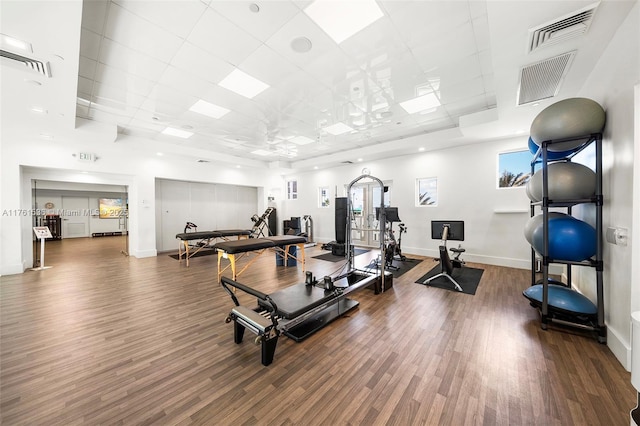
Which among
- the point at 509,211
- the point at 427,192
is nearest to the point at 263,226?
the point at 427,192

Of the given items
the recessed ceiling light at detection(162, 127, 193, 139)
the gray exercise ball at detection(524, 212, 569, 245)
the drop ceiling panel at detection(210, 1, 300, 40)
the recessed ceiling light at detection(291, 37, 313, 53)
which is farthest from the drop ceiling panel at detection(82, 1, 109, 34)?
the gray exercise ball at detection(524, 212, 569, 245)

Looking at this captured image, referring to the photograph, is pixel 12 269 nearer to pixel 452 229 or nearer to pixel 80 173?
pixel 80 173

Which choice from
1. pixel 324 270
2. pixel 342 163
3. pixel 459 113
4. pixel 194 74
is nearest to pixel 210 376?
pixel 324 270

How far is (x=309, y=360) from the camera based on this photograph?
2.08m

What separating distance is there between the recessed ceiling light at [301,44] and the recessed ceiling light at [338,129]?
8.75ft

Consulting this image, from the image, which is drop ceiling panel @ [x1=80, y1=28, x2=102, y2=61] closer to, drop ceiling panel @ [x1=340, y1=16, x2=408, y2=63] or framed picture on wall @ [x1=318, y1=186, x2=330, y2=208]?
drop ceiling panel @ [x1=340, y1=16, x2=408, y2=63]

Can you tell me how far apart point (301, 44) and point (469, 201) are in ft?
18.5

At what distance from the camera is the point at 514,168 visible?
546 centimetres

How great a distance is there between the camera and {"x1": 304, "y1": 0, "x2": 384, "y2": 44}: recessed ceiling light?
221 centimetres

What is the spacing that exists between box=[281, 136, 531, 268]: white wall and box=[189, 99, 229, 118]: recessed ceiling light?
508cm

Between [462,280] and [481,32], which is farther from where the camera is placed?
[462,280]

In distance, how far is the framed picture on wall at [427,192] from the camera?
6.66 meters

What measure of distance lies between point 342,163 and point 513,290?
618 cm

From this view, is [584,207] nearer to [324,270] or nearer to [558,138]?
[558,138]
